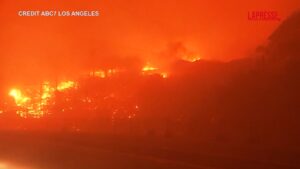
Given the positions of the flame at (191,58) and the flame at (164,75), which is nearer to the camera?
the flame at (164,75)

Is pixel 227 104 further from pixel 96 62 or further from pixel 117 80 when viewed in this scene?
pixel 96 62

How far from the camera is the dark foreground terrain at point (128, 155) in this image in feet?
50.9

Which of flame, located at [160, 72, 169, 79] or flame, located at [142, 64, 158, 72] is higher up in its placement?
flame, located at [142, 64, 158, 72]

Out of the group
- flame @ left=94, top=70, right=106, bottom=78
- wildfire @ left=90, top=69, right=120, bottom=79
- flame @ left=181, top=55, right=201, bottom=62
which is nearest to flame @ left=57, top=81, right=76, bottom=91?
wildfire @ left=90, top=69, right=120, bottom=79

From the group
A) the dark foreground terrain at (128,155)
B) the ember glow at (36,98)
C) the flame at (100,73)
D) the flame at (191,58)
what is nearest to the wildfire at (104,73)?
the flame at (100,73)

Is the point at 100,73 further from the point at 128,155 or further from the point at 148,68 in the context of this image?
the point at 128,155

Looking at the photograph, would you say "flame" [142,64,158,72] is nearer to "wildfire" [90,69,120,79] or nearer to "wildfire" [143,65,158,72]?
"wildfire" [143,65,158,72]

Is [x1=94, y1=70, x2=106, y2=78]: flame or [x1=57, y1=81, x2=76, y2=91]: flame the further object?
[x1=94, y1=70, x2=106, y2=78]: flame

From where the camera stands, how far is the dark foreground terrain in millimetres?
15516

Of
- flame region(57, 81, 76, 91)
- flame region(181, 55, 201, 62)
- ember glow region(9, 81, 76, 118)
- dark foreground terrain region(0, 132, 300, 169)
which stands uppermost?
flame region(181, 55, 201, 62)

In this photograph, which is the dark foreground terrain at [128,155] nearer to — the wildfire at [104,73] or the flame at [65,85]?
the flame at [65,85]

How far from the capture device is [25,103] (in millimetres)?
64562

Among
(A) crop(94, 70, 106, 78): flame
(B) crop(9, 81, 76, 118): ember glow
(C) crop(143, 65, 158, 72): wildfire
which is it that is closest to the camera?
(B) crop(9, 81, 76, 118): ember glow

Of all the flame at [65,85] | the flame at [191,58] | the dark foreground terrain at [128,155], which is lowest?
the dark foreground terrain at [128,155]
